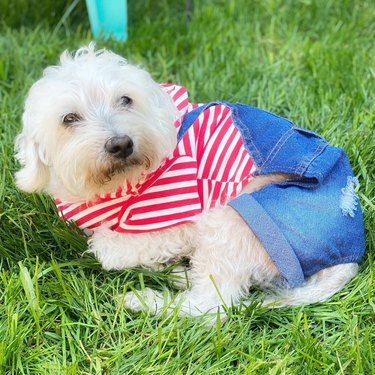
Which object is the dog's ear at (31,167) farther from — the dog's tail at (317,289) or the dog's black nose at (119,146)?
the dog's tail at (317,289)

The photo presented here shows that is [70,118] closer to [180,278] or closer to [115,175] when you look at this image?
[115,175]

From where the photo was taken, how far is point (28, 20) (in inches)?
186

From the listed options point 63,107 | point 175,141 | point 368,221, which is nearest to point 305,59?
point 368,221

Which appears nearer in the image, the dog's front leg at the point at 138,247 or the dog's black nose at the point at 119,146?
the dog's black nose at the point at 119,146

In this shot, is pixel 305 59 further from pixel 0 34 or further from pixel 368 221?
pixel 0 34

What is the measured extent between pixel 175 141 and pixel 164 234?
0.37 metres

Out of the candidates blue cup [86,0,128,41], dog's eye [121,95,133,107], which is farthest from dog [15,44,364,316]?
blue cup [86,0,128,41]

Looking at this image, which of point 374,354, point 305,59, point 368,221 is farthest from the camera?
point 305,59

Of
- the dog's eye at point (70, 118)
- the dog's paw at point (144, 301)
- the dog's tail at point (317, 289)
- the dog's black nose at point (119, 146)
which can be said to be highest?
the dog's eye at point (70, 118)

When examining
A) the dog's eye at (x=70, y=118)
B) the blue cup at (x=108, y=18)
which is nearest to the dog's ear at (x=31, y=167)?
the dog's eye at (x=70, y=118)

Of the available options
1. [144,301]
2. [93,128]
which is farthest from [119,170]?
[144,301]

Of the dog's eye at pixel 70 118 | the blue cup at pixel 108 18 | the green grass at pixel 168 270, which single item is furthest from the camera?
the blue cup at pixel 108 18

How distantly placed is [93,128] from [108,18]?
84.6 inches

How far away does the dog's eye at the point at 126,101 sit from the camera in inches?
99.1
